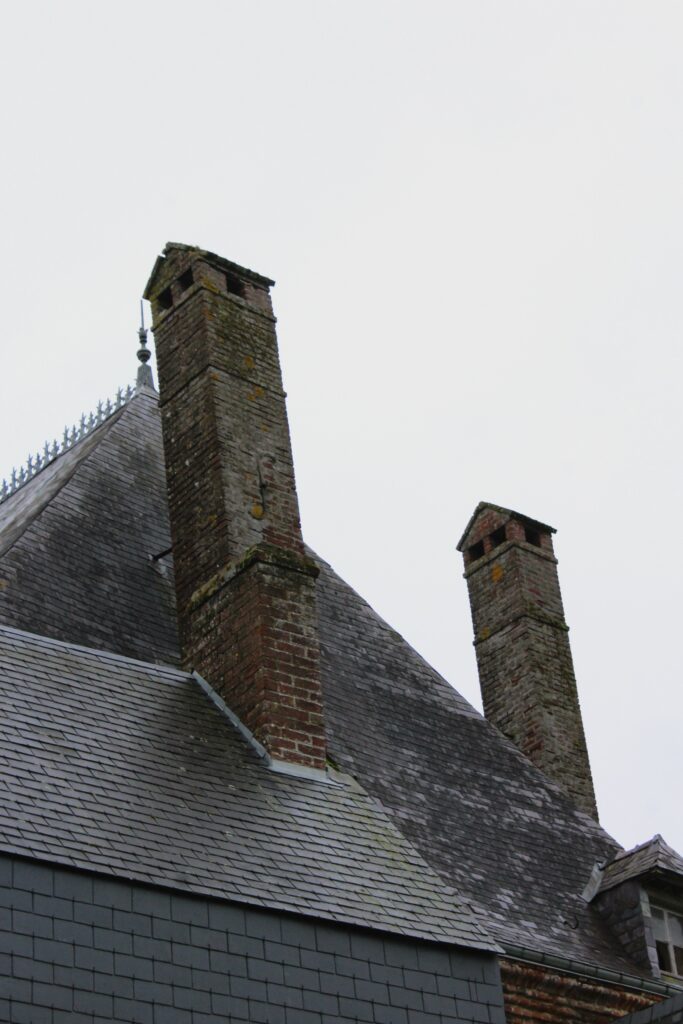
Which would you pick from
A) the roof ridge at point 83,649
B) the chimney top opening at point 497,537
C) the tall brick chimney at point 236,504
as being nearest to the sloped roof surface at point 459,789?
the tall brick chimney at point 236,504

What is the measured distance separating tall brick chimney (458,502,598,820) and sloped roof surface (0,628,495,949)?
488 centimetres

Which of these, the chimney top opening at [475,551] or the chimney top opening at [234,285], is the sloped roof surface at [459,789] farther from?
the chimney top opening at [234,285]

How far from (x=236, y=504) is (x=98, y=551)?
1.40 meters

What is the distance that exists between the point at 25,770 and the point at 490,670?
804cm

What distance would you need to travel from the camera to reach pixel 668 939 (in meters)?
14.3

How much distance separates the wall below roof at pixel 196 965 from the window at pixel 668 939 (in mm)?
3217

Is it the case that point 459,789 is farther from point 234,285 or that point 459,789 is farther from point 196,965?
point 196,965

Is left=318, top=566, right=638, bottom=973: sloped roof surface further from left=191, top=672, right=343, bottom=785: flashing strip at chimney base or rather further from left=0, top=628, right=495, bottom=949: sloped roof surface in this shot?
left=0, top=628, right=495, bottom=949: sloped roof surface

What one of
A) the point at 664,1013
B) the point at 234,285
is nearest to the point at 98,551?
the point at 234,285

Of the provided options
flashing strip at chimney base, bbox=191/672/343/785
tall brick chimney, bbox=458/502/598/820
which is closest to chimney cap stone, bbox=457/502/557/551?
tall brick chimney, bbox=458/502/598/820

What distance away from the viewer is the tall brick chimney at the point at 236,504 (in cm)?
1305

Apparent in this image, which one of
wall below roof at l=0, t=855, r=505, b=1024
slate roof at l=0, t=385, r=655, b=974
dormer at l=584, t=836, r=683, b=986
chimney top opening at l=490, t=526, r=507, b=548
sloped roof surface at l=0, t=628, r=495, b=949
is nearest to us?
wall below roof at l=0, t=855, r=505, b=1024

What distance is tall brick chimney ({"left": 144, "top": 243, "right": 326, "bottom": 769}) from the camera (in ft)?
42.8

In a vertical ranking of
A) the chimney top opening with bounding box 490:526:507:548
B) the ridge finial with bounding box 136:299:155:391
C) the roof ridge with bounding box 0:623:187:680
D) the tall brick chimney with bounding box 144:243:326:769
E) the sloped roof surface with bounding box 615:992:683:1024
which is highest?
the ridge finial with bounding box 136:299:155:391
